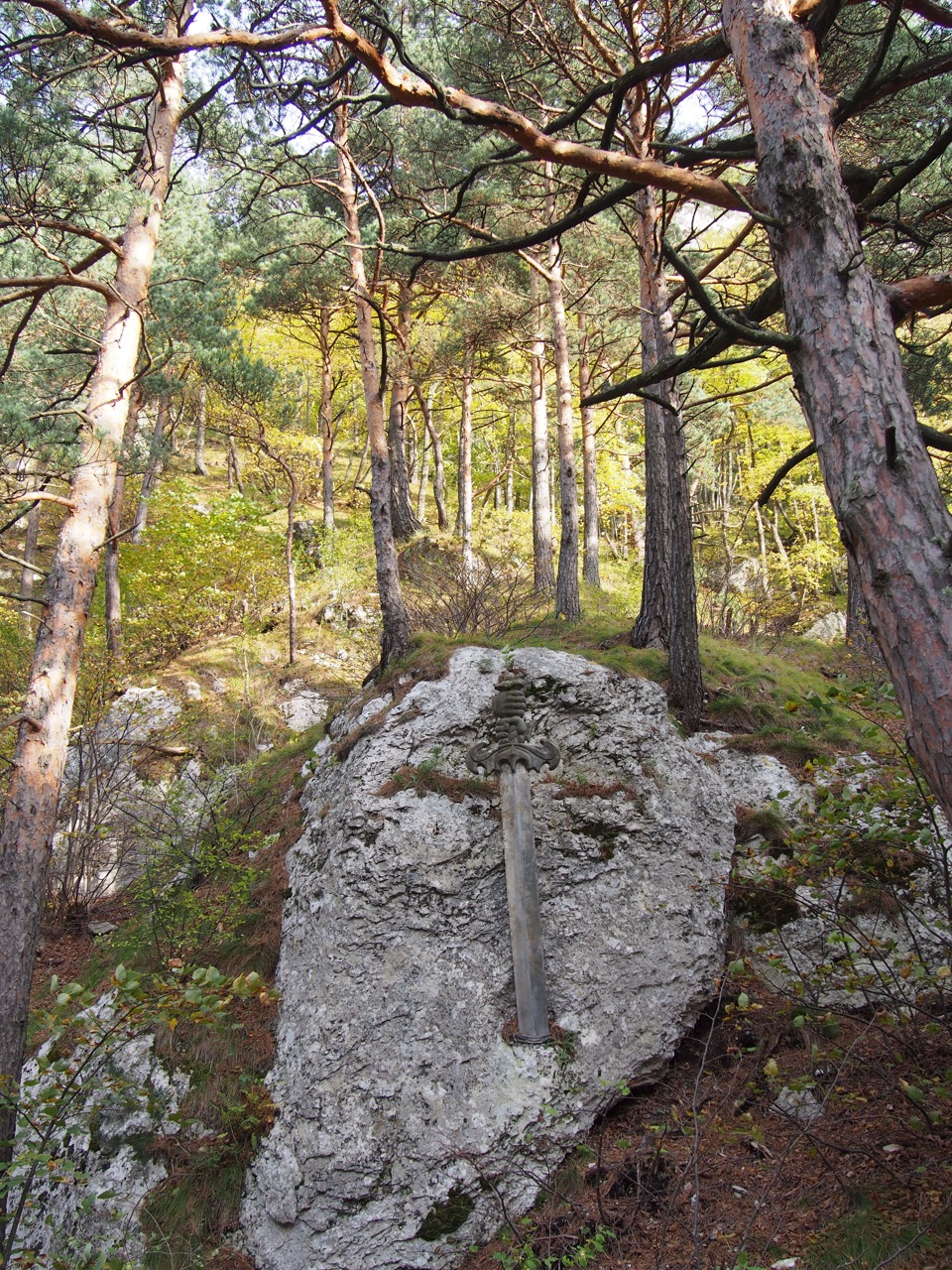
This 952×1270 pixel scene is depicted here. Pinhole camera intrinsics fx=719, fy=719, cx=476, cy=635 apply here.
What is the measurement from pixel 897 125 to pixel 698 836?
5935 millimetres

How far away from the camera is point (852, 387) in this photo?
2.38m

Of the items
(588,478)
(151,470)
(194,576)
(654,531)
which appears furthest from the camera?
(588,478)

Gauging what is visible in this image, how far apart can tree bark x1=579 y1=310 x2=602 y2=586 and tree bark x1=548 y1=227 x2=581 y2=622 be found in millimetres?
2333

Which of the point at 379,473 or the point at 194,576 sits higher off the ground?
the point at 194,576

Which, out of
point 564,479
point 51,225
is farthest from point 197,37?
point 564,479

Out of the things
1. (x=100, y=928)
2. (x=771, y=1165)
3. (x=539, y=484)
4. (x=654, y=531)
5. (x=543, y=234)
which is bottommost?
(x=771, y=1165)

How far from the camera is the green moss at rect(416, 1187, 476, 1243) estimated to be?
385cm

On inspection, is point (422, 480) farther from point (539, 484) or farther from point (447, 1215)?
point (447, 1215)

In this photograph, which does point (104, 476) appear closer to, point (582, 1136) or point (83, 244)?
point (582, 1136)

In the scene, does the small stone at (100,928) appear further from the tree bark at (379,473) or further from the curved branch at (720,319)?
the curved branch at (720,319)

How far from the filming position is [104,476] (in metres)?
4.95

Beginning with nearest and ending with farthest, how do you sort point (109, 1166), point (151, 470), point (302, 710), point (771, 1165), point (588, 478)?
point (771, 1165) < point (109, 1166) < point (302, 710) < point (151, 470) < point (588, 478)

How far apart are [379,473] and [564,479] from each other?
3826 mm

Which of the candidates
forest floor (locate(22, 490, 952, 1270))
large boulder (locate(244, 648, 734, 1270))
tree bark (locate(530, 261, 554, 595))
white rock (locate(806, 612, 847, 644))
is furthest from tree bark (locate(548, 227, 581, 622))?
white rock (locate(806, 612, 847, 644))
